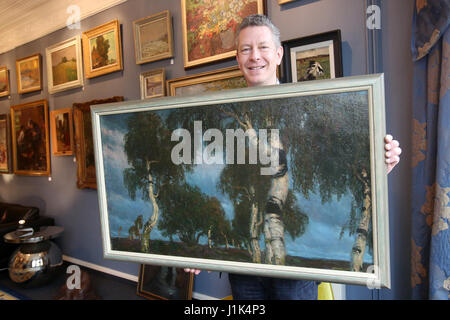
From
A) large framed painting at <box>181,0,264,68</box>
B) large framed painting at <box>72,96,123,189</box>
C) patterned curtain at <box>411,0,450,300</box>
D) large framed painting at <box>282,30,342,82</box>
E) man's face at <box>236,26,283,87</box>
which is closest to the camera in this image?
man's face at <box>236,26,283,87</box>

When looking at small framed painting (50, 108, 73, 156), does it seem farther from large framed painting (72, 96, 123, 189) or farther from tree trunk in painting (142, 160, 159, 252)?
tree trunk in painting (142, 160, 159, 252)

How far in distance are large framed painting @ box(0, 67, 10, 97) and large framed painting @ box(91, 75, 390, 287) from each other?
5.21 meters

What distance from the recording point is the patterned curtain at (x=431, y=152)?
1.67 m

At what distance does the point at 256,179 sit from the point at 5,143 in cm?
585

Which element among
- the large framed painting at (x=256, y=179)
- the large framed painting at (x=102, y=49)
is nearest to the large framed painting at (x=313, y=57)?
the large framed painting at (x=256, y=179)

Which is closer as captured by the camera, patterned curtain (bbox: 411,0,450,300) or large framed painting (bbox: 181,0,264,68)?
patterned curtain (bbox: 411,0,450,300)

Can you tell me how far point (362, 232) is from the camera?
1.08 meters

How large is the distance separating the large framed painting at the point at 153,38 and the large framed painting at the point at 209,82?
345 millimetres

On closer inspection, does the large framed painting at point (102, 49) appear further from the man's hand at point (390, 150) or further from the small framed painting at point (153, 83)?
the man's hand at point (390, 150)

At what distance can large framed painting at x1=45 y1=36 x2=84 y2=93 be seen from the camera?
403cm

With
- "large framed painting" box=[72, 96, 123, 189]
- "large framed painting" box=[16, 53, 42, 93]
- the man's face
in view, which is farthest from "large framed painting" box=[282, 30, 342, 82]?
"large framed painting" box=[16, 53, 42, 93]

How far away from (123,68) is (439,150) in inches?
128

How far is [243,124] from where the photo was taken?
1.18 metres

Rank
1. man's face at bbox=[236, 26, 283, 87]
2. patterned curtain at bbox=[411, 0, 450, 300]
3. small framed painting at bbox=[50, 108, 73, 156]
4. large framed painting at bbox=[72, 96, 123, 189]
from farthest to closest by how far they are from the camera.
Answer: small framed painting at bbox=[50, 108, 73, 156] → large framed painting at bbox=[72, 96, 123, 189] → patterned curtain at bbox=[411, 0, 450, 300] → man's face at bbox=[236, 26, 283, 87]
